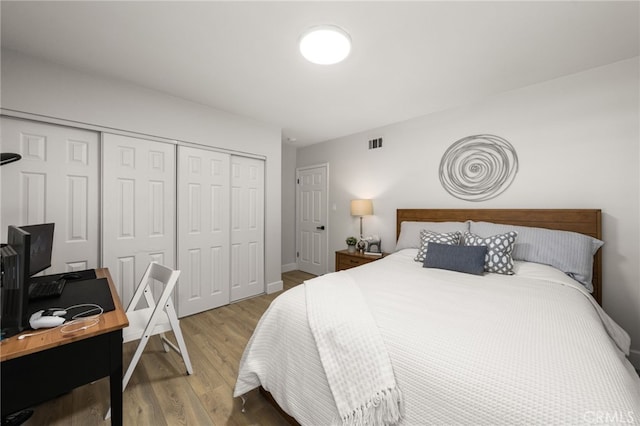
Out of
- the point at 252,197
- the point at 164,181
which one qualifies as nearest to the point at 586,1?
the point at 252,197

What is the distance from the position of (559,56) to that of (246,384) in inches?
128

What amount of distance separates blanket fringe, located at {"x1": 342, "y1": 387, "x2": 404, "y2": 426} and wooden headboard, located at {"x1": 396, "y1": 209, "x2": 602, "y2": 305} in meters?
2.27

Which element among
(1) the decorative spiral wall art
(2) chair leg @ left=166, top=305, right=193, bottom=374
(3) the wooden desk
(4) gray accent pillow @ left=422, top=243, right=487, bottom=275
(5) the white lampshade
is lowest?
(2) chair leg @ left=166, top=305, right=193, bottom=374

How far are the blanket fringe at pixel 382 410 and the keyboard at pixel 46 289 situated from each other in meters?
1.79

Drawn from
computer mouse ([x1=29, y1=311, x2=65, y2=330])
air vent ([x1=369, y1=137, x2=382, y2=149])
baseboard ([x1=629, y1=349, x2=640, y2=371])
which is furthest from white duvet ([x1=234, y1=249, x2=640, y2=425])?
air vent ([x1=369, y1=137, x2=382, y2=149])

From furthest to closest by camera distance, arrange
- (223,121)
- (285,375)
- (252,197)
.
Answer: (252,197) → (223,121) → (285,375)

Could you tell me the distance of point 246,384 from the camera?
151 centimetres

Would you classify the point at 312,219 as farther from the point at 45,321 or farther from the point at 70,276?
the point at 45,321

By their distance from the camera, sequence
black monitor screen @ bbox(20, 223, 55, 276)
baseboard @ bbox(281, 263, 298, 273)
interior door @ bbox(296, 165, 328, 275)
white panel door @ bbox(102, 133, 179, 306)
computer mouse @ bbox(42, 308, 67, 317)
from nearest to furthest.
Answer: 1. computer mouse @ bbox(42, 308, 67, 317)
2. black monitor screen @ bbox(20, 223, 55, 276)
3. white panel door @ bbox(102, 133, 179, 306)
4. interior door @ bbox(296, 165, 328, 275)
5. baseboard @ bbox(281, 263, 298, 273)

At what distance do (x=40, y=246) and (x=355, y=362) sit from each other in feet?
6.89

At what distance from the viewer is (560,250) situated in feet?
6.58

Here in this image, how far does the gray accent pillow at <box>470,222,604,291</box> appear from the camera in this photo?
193 centimetres

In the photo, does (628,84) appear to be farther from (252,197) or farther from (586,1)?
(252,197)

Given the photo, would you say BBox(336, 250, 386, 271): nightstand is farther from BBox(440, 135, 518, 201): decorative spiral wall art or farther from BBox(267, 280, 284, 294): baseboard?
BBox(440, 135, 518, 201): decorative spiral wall art
